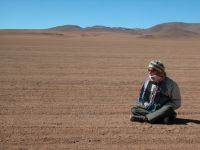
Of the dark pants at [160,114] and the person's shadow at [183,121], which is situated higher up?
the dark pants at [160,114]

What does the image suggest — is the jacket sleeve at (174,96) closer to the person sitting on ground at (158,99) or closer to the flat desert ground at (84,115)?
the person sitting on ground at (158,99)

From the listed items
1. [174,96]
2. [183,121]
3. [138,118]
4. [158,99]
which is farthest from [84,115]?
[183,121]

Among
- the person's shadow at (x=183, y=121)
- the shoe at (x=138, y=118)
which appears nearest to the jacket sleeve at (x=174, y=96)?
the person's shadow at (x=183, y=121)

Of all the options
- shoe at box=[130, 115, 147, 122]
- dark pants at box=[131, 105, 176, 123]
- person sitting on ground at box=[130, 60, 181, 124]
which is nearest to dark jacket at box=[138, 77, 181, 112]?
person sitting on ground at box=[130, 60, 181, 124]

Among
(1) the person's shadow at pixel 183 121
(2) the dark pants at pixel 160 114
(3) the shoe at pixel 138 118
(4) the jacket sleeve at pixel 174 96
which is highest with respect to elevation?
(4) the jacket sleeve at pixel 174 96

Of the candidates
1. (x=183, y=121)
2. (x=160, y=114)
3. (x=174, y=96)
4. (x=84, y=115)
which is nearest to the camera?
(x=160, y=114)

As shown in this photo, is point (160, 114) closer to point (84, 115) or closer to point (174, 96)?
point (174, 96)

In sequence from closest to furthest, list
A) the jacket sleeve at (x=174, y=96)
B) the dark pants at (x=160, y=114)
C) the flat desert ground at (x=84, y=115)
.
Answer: the flat desert ground at (x=84, y=115), the dark pants at (x=160, y=114), the jacket sleeve at (x=174, y=96)

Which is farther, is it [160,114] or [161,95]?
[161,95]

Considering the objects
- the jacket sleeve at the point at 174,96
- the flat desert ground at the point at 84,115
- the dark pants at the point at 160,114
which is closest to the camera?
the flat desert ground at the point at 84,115

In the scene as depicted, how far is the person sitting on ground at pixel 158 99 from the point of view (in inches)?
372

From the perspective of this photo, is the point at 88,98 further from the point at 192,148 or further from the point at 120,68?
the point at 120,68

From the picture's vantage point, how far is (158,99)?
9703 mm

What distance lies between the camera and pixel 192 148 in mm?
7727
